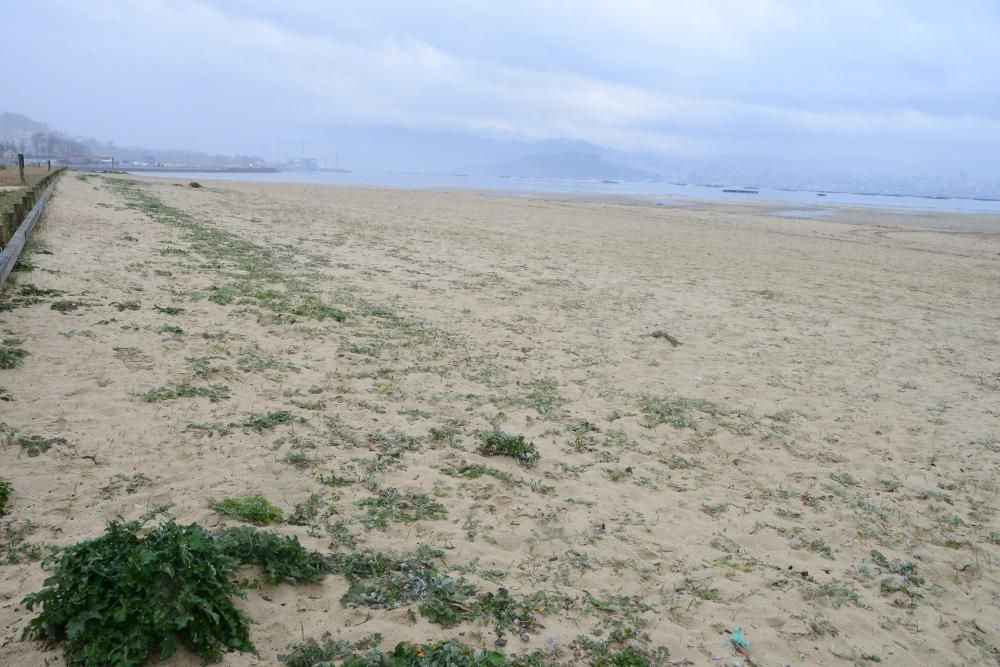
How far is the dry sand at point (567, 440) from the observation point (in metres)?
3.77

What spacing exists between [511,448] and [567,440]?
756 mm

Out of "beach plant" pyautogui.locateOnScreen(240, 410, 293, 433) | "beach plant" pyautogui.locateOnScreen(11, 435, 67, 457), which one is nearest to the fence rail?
"beach plant" pyautogui.locateOnScreen(11, 435, 67, 457)

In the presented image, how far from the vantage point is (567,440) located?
6023 millimetres

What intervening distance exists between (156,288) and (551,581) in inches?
316

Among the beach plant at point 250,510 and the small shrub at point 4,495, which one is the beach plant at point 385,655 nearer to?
the beach plant at point 250,510

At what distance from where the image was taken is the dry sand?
3773mm

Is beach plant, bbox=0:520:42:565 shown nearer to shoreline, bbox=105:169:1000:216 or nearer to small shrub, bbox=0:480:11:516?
small shrub, bbox=0:480:11:516

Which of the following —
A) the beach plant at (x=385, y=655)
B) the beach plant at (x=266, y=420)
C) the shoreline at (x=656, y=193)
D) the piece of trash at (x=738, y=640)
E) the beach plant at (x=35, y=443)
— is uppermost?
the shoreline at (x=656, y=193)

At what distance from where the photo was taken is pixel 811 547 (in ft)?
15.0

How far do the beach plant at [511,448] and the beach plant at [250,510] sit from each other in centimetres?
194

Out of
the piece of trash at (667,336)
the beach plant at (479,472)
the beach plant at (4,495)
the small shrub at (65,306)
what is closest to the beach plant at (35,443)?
the beach plant at (4,495)

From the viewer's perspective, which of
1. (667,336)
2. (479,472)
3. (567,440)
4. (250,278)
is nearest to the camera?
(479,472)

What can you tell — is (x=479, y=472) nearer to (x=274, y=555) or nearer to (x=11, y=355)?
(x=274, y=555)

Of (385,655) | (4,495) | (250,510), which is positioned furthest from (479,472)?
(4,495)
